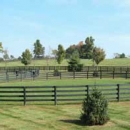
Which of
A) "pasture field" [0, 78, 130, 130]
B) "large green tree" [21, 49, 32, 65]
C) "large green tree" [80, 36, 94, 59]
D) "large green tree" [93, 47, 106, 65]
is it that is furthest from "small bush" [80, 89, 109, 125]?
"large green tree" [80, 36, 94, 59]

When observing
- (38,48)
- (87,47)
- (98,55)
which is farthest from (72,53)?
(87,47)

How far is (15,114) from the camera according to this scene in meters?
18.0

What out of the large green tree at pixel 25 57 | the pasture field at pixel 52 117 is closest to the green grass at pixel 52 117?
the pasture field at pixel 52 117

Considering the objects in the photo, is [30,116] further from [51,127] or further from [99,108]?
[99,108]

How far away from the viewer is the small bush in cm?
1484

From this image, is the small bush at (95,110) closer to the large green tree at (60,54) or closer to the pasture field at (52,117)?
the pasture field at (52,117)

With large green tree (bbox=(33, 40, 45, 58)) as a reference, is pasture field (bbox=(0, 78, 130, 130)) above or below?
below

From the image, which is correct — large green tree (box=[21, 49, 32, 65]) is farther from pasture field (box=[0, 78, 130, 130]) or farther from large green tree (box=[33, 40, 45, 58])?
pasture field (box=[0, 78, 130, 130])

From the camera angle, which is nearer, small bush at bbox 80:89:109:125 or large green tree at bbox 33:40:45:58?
small bush at bbox 80:89:109:125

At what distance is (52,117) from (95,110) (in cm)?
295

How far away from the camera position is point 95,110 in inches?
584

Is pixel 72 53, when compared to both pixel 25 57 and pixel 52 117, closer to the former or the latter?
pixel 25 57

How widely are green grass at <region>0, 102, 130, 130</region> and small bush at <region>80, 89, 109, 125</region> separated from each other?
1.10 feet

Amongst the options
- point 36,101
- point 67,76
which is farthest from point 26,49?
point 36,101
